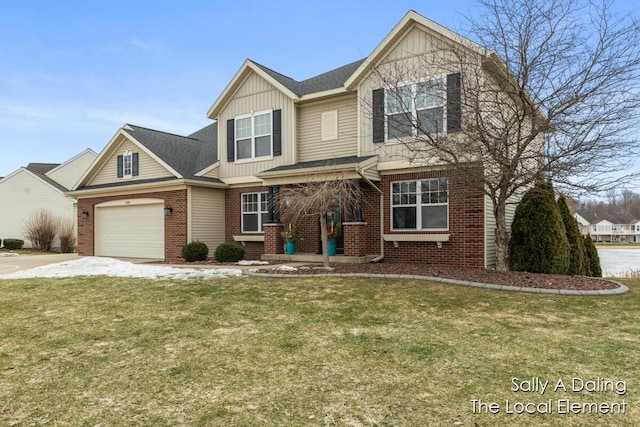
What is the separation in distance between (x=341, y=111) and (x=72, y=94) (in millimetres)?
18107

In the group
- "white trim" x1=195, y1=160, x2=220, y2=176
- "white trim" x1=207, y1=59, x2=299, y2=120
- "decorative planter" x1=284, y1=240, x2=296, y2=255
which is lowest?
"decorative planter" x1=284, y1=240, x2=296, y2=255

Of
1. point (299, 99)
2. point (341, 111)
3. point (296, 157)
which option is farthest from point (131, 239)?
point (341, 111)

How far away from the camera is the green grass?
3.13 metres

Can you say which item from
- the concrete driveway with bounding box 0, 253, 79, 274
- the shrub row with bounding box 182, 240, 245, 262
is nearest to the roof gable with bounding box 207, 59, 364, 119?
the shrub row with bounding box 182, 240, 245, 262

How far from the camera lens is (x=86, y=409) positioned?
3199 millimetres

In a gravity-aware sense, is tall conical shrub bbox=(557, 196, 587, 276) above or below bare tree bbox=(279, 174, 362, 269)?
below

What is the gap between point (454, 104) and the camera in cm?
981

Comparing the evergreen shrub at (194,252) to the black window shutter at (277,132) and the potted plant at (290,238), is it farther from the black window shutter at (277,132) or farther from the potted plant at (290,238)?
the black window shutter at (277,132)

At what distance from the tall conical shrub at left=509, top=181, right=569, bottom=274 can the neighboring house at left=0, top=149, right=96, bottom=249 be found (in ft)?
83.6

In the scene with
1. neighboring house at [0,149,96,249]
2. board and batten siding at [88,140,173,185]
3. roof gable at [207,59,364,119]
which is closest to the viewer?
roof gable at [207,59,364,119]

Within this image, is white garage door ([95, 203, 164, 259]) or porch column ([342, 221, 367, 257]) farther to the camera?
white garage door ([95, 203, 164, 259])

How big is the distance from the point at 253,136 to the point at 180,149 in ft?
14.1

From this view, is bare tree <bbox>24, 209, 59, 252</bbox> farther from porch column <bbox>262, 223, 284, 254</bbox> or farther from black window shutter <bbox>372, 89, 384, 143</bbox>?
black window shutter <bbox>372, 89, 384, 143</bbox>

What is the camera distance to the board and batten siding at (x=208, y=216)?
598 inches
